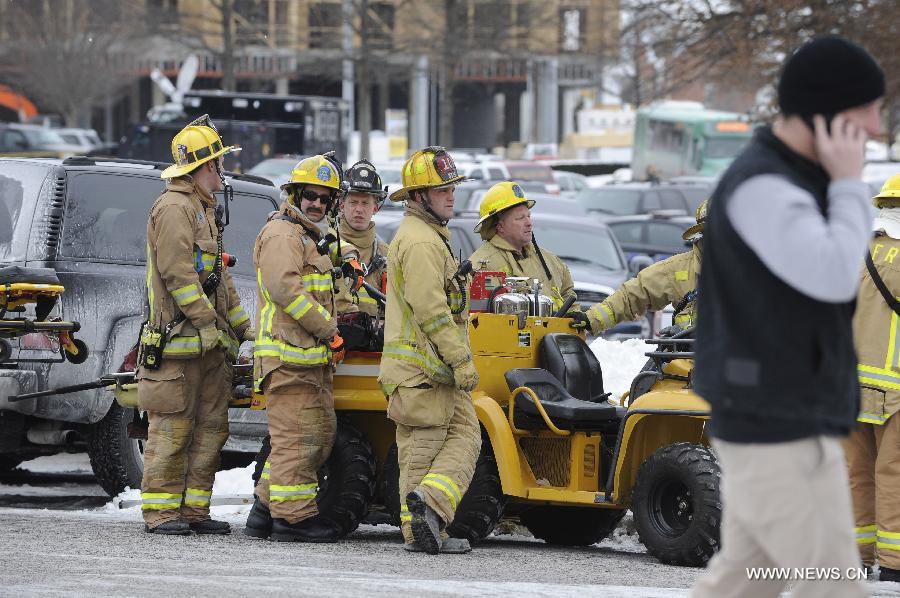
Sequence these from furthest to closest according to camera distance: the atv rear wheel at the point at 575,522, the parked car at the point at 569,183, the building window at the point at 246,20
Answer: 1. the building window at the point at 246,20
2. the parked car at the point at 569,183
3. the atv rear wheel at the point at 575,522

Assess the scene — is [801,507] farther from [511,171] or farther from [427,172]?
[511,171]

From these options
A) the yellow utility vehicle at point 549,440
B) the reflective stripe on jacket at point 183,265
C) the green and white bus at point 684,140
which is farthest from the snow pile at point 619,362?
the green and white bus at point 684,140

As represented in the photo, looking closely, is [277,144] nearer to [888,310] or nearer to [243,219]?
[243,219]

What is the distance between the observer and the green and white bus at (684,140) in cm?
4534

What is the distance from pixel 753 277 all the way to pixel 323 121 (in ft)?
110

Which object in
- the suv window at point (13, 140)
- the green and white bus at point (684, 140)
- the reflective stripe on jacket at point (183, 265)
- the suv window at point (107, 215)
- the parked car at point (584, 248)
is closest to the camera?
the reflective stripe on jacket at point (183, 265)

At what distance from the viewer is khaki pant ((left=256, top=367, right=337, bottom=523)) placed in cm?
801

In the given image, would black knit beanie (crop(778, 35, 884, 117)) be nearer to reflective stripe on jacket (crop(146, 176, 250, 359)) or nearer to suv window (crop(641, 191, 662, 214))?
reflective stripe on jacket (crop(146, 176, 250, 359))

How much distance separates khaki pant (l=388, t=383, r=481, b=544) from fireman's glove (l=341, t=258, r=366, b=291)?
41.0 inches

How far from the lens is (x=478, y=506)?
8133mm

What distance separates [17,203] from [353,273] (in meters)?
2.29

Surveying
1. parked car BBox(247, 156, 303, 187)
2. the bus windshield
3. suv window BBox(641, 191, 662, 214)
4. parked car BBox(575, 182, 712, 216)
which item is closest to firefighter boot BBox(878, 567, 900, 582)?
parked car BBox(575, 182, 712, 216)

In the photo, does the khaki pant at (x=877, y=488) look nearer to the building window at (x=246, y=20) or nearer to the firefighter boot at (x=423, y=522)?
the firefighter boot at (x=423, y=522)

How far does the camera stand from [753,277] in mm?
3803
